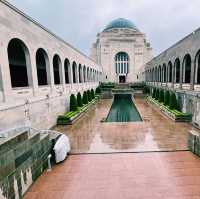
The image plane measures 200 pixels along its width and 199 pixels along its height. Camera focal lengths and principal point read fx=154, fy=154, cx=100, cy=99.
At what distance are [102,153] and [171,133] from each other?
18.9 feet

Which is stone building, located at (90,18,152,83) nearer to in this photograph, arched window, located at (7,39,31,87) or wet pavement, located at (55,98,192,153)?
arched window, located at (7,39,31,87)

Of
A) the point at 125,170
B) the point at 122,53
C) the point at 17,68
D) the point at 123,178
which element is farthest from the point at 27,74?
the point at 122,53

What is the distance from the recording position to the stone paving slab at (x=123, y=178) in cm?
539

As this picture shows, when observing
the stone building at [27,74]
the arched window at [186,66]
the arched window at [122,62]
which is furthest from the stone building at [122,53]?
the stone building at [27,74]

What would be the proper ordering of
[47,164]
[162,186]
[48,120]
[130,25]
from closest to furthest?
[162,186] → [47,164] → [48,120] → [130,25]

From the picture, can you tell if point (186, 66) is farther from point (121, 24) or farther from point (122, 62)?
point (121, 24)

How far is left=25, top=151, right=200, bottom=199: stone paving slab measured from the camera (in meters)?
5.39

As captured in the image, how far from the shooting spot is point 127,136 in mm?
10828

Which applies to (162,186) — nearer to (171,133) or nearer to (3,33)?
(171,133)

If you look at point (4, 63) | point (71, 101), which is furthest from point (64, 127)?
point (4, 63)

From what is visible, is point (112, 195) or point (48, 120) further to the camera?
point (48, 120)

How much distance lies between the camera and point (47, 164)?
724 cm

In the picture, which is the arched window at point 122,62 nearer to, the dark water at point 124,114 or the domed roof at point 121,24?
the domed roof at point 121,24

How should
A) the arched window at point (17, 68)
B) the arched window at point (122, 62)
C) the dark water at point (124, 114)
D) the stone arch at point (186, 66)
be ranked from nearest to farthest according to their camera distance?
the arched window at point (17, 68) → the dark water at point (124, 114) → the stone arch at point (186, 66) → the arched window at point (122, 62)
